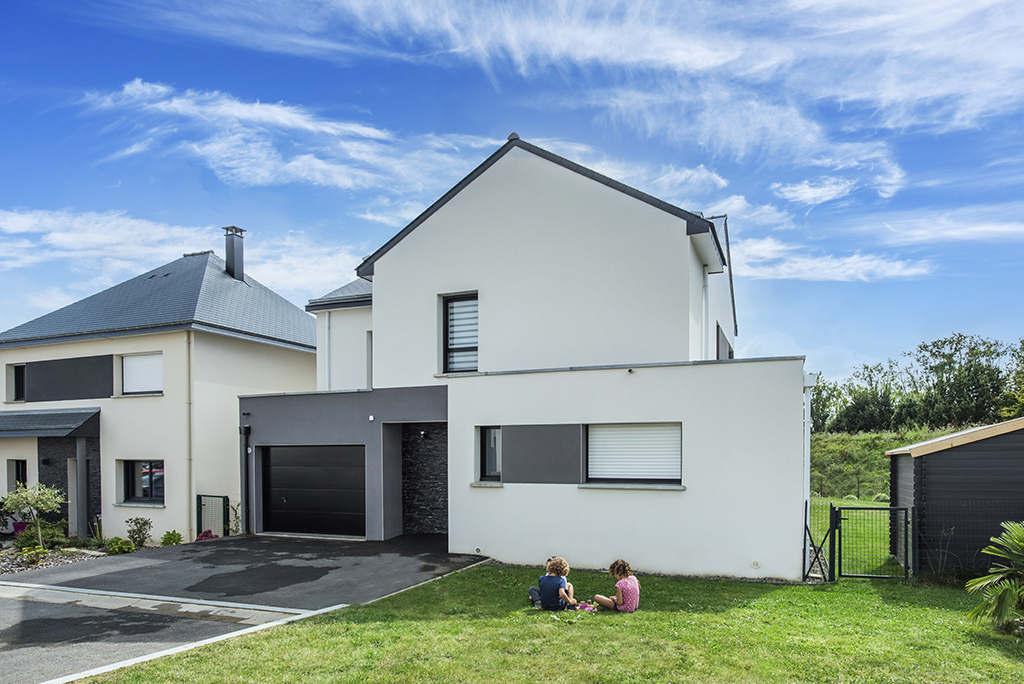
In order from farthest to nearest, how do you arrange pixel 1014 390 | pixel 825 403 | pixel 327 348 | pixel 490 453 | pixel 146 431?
pixel 825 403 → pixel 1014 390 → pixel 146 431 → pixel 327 348 → pixel 490 453

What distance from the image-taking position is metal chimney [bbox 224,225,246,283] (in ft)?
73.9

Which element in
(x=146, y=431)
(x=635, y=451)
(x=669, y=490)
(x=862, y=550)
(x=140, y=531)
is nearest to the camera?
(x=669, y=490)

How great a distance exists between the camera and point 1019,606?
24.7 feet

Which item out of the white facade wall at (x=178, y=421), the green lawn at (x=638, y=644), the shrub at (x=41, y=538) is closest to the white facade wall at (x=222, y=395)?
the white facade wall at (x=178, y=421)

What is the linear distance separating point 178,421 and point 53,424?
15.1 ft

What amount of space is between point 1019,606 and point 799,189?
512 inches

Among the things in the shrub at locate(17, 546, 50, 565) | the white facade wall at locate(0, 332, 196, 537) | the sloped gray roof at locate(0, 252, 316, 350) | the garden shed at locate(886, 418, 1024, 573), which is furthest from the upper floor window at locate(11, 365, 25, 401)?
the garden shed at locate(886, 418, 1024, 573)

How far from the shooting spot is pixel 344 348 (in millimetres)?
18109

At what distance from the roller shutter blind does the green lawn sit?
2.59m

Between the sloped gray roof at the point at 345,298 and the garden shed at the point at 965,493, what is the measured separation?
42.1ft

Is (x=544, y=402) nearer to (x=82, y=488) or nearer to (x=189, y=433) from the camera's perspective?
(x=189, y=433)

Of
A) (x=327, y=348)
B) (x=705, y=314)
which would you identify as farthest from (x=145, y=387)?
(x=705, y=314)

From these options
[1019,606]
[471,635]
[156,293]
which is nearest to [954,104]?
[1019,606]

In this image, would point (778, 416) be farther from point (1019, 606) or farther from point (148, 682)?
point (148, 682)
